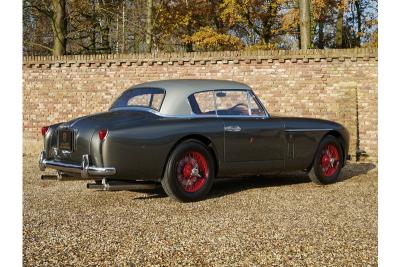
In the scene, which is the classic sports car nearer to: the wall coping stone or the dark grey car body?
the dark grey car body

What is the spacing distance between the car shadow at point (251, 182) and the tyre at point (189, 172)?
43cm

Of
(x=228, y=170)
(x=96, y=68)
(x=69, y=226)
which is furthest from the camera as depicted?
(x=96, y=68)

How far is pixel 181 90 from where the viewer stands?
6.56 m

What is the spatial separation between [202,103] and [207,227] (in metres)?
2.20

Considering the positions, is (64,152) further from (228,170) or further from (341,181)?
(341,181)

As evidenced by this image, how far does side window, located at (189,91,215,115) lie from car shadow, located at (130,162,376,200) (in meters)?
1.10

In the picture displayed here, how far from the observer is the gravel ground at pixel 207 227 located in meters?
3.79

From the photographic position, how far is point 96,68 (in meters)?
12.8

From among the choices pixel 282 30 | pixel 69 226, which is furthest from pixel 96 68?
pixel 282 30

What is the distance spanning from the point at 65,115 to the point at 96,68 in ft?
4.67

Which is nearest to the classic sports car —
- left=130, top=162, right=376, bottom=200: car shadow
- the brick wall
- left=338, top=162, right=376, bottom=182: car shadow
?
left=130, top=162, right=376, bottom=200: car shadow

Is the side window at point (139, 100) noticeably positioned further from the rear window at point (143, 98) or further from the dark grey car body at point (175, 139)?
the dark grey car body at point (175, 139)

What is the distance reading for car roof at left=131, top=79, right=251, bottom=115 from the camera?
635 cm

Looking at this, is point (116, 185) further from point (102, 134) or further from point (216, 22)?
point (216, 22)
